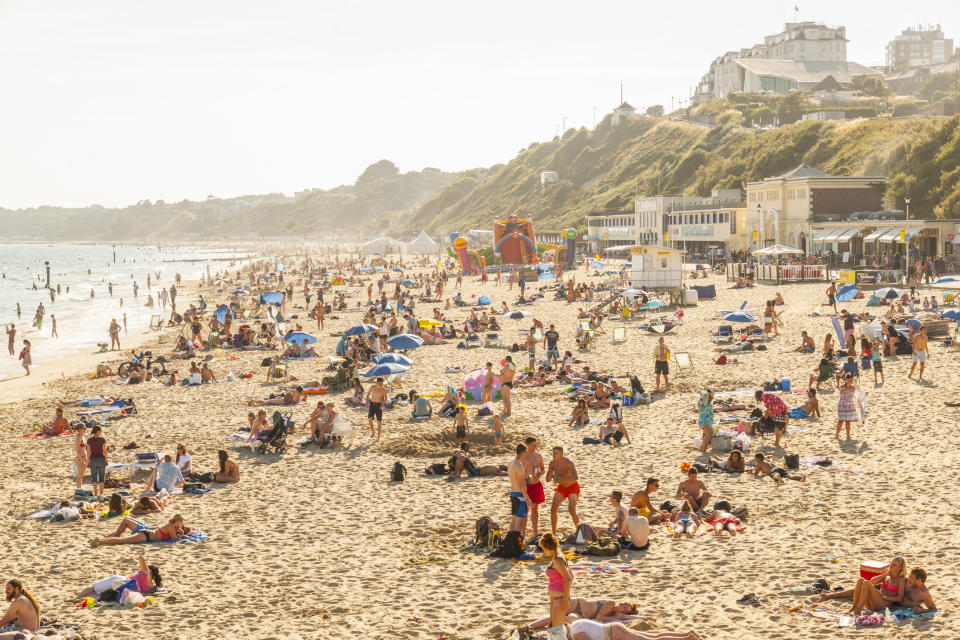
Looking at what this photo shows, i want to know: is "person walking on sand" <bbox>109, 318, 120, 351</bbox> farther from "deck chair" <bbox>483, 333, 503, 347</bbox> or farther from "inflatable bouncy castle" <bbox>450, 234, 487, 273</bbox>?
"inflatable bouncy castle" <bbox>450, 234, 487, 273</bbox>

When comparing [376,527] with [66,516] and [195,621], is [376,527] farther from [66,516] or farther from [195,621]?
[66,516]

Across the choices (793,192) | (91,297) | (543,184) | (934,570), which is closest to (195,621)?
(934,570)

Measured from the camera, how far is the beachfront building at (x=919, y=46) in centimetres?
16762

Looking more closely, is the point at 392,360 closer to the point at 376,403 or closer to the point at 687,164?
the point at 376,403

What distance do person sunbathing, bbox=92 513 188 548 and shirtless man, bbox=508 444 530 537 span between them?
390 centimetres

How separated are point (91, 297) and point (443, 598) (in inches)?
2084

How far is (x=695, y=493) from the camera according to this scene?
388 inches

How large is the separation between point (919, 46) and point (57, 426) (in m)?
190

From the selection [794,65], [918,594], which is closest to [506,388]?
[918,594]

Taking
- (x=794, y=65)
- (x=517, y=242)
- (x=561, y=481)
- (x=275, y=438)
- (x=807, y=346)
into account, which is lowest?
(x=275, y=438)

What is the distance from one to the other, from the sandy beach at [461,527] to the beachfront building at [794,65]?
88995 mm

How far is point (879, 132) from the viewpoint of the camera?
61.8 metres

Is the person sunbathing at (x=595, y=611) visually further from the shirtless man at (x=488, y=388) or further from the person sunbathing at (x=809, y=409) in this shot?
the shirtless man at (x=488, y=388)

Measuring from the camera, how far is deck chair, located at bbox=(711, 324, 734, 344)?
22.3m
